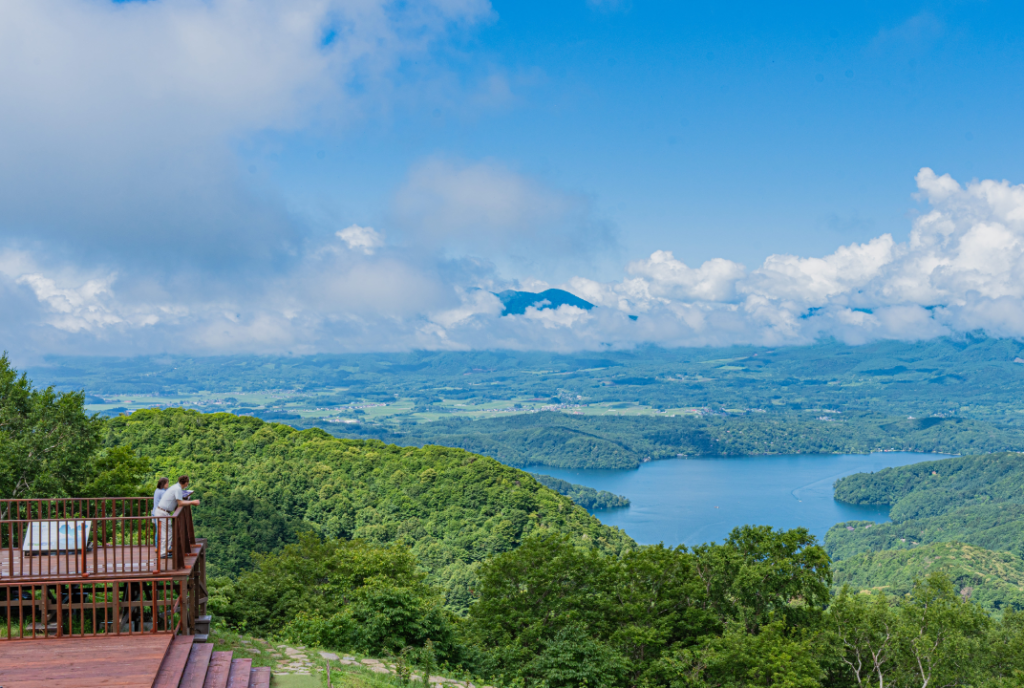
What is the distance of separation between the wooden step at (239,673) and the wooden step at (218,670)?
112 millimetres

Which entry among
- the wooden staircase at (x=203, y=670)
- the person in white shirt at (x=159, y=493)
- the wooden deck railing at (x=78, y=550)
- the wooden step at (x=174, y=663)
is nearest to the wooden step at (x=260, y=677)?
the wooden staircase at (x=203, y=670)

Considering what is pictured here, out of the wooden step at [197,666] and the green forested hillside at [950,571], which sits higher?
the wooden step at [197,666]

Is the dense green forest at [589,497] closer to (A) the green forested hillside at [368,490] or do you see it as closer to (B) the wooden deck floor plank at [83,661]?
(A) the green forested hillside at [368,490]

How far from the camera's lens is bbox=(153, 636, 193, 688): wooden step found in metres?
8.60

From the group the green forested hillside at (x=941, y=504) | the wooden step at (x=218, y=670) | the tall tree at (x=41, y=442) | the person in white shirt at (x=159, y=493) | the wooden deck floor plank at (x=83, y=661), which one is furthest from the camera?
the green forested hillside at (x=941, y=504)

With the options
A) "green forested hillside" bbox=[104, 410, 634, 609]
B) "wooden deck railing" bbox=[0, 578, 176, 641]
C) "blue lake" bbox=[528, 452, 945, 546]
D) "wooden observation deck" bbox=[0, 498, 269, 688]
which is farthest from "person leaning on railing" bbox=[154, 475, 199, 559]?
"blue lake" bbox=[528, 452, 945, 546]

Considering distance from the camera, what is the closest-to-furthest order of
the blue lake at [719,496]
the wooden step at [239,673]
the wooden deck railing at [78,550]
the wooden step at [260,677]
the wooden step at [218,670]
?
the wooden step at [218,670]
the wooden step at [239,673]
the wooden deck railing at [78,550]
the wooden step at [260,677]
the blue lake at [719,496]

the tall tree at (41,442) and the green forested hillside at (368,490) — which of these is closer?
the tall tree at (41,442)

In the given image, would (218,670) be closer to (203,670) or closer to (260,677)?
(203,670)

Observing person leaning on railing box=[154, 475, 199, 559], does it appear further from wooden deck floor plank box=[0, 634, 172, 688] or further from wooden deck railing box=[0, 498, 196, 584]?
wooden deck floor plank box=[0, 634, 172, 688]

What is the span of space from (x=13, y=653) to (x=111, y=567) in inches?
61.6

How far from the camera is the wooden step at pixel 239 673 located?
942 centimetres

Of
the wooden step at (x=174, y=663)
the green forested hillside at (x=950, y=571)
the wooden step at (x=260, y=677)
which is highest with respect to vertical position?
the wooden step at (x=174, y=663)

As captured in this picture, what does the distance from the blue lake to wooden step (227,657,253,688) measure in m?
89.9
